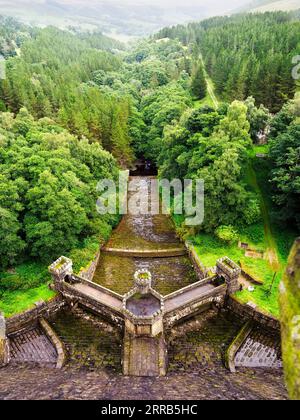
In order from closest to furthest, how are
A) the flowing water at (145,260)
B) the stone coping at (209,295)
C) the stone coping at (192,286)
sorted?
the stone coping at (209,295), the stone coping at (192,286), the flowing water at (145,260)

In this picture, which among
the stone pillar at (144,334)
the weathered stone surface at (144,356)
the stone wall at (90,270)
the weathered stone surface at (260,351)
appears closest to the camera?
the weathered stone surface at (144,356)

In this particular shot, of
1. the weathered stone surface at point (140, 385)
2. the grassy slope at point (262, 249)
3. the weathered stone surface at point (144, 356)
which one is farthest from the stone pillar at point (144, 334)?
the grassy slope at point (262, 249)

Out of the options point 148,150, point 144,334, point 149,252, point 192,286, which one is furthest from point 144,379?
point 148,150

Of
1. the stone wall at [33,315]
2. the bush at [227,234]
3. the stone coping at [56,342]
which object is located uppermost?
the bush at [227,234]

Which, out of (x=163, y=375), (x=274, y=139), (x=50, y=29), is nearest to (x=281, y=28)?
(x=274, y=139)

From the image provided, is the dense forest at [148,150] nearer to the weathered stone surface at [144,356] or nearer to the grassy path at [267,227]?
the grassy path at [267,227]

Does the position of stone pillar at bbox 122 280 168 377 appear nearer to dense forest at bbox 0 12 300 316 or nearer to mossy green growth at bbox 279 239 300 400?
dense forest at bbox 0 12 300 316

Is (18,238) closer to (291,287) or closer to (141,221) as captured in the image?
(141,221)
